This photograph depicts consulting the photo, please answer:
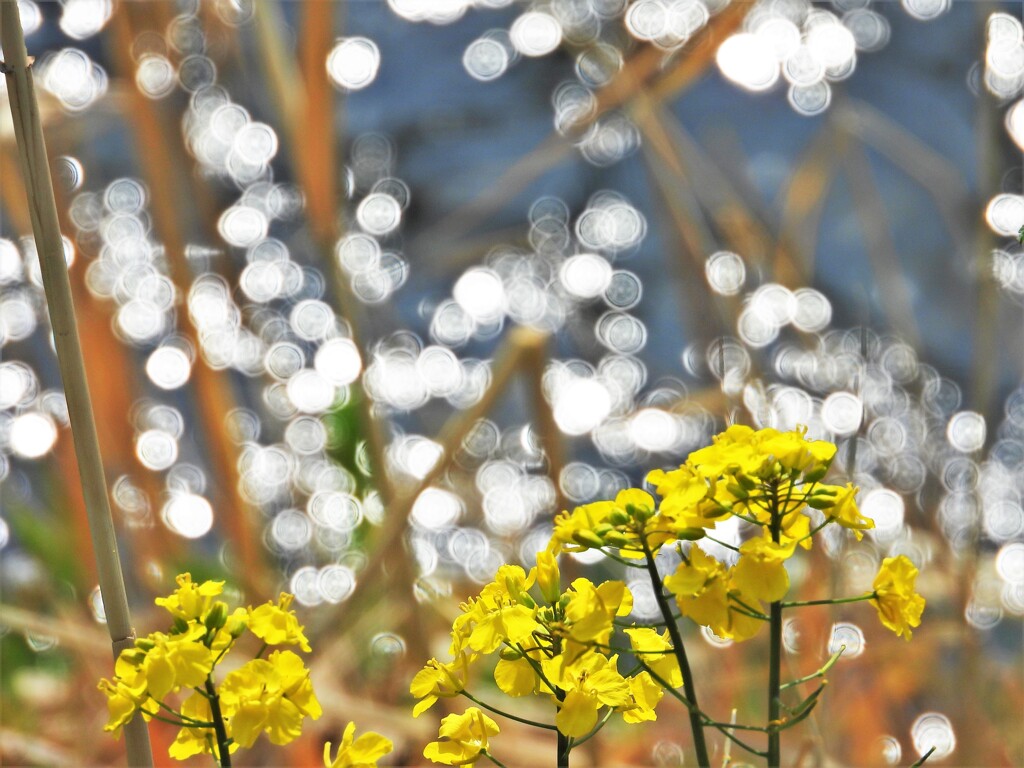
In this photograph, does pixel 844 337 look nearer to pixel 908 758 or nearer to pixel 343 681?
pixel 908 758

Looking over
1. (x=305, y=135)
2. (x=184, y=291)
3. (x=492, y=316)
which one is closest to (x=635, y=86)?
(x=305, y=135)

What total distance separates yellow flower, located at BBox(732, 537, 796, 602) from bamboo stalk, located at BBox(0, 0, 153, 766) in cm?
14

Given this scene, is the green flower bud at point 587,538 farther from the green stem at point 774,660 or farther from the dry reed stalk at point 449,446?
the dry reed stalk at point 449,446

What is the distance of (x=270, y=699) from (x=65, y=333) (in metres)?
0.10

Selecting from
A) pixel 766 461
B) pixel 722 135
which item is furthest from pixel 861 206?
pixel 766 461

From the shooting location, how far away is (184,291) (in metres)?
0.73

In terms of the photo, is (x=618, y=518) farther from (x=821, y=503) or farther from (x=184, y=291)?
(x=184, y=291)

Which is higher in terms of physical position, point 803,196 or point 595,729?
point 595,729

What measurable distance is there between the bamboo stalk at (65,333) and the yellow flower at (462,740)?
0.07 meters

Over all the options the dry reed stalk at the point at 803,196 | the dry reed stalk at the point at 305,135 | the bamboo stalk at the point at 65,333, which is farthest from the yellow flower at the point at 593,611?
the dry reed stalk at the point at 803,196

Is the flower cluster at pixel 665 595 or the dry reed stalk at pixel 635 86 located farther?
the dry reed stalk at pixel 635 86

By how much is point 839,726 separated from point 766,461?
0.70 meters

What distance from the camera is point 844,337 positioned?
1.18 metres

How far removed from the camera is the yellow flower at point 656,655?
0.70 feet
